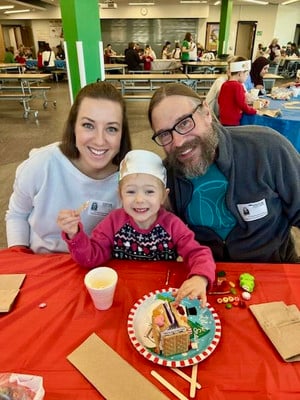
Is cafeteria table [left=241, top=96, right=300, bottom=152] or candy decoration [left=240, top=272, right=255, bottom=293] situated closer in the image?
candy decoration [left=240, top=272, right=255, bottom=293]

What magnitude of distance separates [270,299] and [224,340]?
0.85ft

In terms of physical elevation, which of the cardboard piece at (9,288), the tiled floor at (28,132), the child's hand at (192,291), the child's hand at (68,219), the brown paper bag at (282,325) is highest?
the child's hand at (68,219)

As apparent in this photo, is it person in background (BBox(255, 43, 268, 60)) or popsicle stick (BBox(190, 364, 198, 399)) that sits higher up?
person in background (BBox(255, 43, 268, 60))

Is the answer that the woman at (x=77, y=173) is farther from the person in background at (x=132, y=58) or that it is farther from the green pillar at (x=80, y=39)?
the person in background at (x=132, y=58)

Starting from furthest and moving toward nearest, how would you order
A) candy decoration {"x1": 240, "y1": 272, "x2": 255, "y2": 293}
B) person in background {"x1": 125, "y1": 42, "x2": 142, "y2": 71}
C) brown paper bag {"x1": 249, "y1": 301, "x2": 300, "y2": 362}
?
person in background {"x1": 125, "y1": 42, "x2": 142, "y2": 71} → candy decoration {"x1": 240, "y1": 272, "x2": 255, "y2": 293} → brown paper bag {"x1": 249, "y1": 301, "x2": 300, "y2": 362}

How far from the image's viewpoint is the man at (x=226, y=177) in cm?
147

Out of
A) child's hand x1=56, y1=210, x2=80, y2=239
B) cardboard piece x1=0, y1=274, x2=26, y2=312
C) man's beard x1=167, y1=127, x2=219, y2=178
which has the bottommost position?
cardboard piece x1=0, y1=274, x2=26, y2=312

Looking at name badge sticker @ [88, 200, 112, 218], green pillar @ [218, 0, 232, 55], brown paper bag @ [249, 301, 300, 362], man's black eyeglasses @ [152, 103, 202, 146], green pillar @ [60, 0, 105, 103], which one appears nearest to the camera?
brown paper bag @ [249, 301, 300, 362]

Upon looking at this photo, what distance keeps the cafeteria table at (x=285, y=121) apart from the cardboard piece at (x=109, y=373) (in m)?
3.73

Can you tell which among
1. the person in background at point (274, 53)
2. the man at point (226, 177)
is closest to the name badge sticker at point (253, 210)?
the man at point (226, 177)

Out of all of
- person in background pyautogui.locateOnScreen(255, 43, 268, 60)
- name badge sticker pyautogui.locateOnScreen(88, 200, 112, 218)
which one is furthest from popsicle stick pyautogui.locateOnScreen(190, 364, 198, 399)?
person in background pyautogui.locateOnScreen(255, 43, 268, 60)

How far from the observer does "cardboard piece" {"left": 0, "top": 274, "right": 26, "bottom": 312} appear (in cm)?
104

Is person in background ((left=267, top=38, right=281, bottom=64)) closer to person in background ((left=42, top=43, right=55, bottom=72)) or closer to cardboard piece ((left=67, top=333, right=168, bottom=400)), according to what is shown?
person in background ((left=42, top=43, right=55, bottom=72))

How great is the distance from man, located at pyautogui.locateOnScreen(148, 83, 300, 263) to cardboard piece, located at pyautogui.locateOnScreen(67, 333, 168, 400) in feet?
2.85
